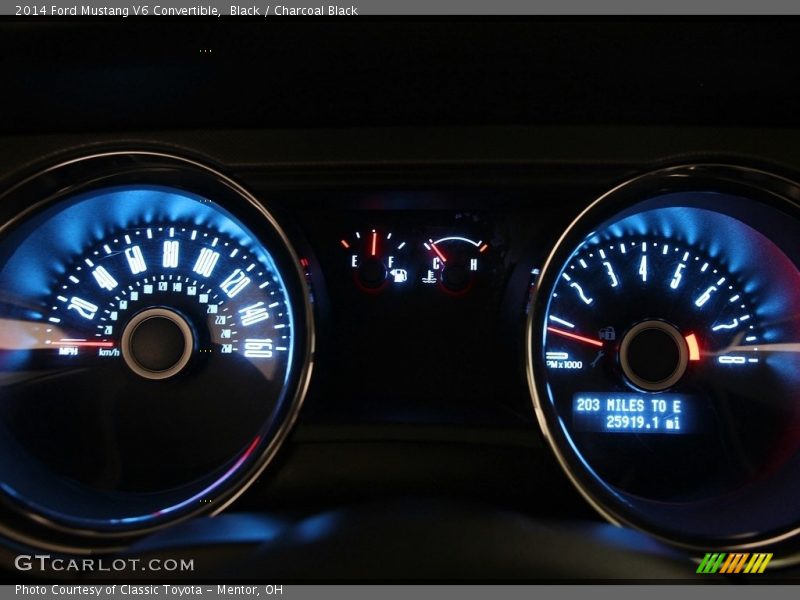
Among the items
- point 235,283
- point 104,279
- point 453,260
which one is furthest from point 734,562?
point 104,279

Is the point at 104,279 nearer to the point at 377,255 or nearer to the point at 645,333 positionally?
the point at 377,255

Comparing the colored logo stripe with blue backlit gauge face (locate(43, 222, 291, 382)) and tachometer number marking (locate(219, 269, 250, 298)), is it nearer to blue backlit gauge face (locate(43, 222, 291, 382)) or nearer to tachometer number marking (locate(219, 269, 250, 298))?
blue backlit gauge face (locate(43, 222, 291, 382))

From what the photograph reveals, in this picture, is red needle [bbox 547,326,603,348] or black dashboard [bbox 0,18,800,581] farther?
red needle [bbox 547,326,603,348]

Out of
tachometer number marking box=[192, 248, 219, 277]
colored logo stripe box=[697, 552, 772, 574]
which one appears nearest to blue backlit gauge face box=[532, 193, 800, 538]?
colored logo stripe box=[697, 552, 772, 574]

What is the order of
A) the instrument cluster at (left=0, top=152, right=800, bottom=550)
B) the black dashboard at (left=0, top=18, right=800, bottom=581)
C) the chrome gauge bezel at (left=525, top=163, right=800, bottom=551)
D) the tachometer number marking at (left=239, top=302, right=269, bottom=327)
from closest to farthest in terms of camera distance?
1. the black dashboard at (left=0, top=18, right=800, bottom=581)
2. the chrome gauge bezel at (left=525, top=163, right=800, bottom=551)
3. the instrument cluster at (left=0, top=152, right=800, bottom=550)
4. the tachometer number marking at (left=239, top=302, right=269, bottom=327)

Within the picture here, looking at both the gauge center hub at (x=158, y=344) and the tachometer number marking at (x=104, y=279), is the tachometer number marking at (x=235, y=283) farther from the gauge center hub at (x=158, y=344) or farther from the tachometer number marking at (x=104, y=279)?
the tachometer number marking at (x=104, y=279)

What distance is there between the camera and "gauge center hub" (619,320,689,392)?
2500mm

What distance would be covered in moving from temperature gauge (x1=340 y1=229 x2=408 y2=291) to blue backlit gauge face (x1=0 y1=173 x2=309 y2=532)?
25cm

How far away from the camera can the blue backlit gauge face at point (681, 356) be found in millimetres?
2510

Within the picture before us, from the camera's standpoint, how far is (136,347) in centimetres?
252

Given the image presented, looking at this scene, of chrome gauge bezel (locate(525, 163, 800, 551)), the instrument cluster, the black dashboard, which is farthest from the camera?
the instrument cluster

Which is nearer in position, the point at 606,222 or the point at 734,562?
the point at 734,562

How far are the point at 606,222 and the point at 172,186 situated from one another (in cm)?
123

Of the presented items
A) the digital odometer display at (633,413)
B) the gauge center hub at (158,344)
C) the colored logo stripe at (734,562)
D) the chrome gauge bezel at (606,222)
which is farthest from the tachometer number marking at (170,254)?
the colored logo stripe at (734,562)
